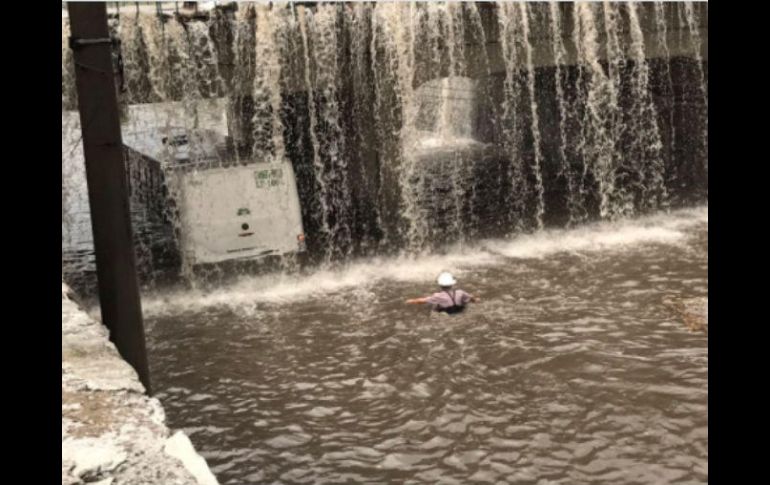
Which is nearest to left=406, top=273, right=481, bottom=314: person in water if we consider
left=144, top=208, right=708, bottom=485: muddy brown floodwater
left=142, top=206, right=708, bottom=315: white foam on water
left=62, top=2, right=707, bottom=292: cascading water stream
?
left=144, top=208, right=708, bottom=485: muddy brown floodwater

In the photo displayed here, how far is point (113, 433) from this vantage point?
3730mm

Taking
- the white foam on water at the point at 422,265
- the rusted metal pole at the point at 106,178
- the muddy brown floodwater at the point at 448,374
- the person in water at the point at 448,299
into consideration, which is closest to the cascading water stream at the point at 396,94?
the white foam on water at the point at 422,265

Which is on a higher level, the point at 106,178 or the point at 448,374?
the point at 106,178

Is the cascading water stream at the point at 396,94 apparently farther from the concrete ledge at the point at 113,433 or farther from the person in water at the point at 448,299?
the concrete ledge at the point at 113,433

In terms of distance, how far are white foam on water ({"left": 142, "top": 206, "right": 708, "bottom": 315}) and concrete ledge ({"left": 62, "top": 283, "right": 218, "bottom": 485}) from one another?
21.1 ft

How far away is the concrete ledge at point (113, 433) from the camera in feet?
11.1

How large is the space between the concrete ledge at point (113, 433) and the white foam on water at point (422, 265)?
6443mm

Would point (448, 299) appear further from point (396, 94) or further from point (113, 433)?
point (113, 433)

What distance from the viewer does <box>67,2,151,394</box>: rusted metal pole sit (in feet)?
15.5

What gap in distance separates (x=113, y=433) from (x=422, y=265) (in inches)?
365

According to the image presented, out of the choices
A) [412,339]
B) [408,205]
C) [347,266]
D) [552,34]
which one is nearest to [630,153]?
[552,34]

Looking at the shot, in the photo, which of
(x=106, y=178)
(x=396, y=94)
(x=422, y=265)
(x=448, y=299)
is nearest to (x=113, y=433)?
(x=106, y=178)

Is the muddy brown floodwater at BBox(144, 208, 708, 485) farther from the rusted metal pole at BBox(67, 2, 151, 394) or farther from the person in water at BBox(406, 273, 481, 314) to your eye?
the rusted metal pole at BBox(67, 2, 151, 394)

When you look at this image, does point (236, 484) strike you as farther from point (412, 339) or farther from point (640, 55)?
point (640, 55)
